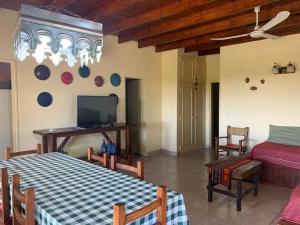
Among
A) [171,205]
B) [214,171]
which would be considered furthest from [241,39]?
[171,205]

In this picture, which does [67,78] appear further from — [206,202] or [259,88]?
[259,88]

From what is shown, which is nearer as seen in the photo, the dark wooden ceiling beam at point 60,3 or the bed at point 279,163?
the dark wooden ceiling beam at point 60,3

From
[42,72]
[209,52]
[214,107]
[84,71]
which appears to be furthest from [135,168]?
[214,107]

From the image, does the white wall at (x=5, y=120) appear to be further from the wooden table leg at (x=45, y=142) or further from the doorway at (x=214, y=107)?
the doorway at (x=214, y=107)

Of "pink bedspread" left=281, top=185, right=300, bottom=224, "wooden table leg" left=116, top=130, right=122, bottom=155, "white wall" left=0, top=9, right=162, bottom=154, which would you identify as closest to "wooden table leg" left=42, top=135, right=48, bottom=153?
"white wall" left=0, top=9, right=162, bottom=154

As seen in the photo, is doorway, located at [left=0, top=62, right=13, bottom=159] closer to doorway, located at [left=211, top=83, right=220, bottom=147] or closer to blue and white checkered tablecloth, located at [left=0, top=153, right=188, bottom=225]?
blue and white checkered tablecloth, located at [left=0, top=153, right=188, bottom=225]

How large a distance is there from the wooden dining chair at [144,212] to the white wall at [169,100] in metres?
4.80

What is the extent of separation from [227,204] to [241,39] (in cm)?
355

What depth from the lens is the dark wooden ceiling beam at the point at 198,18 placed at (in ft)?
10.7

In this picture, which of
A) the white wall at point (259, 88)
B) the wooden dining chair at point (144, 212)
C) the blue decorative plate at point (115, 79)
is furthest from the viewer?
the blue decorative plate at point (115, 79)

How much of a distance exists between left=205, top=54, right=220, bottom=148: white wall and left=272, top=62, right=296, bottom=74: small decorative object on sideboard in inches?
77.8

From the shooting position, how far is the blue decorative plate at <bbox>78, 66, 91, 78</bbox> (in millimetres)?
4736

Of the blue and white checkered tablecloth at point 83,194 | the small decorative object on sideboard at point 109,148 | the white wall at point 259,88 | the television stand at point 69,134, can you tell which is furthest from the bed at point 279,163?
the blue and white checkered tablecloth at point 83,194

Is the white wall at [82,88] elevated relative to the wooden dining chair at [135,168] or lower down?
elevated
